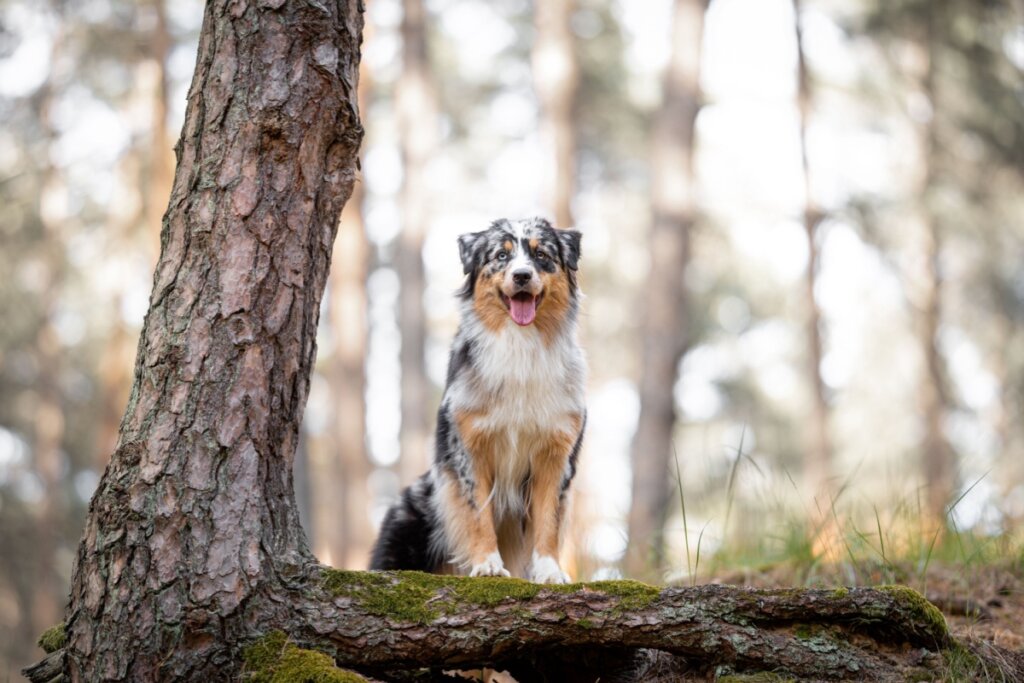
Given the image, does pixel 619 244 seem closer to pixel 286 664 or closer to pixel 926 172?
pixel 926 172

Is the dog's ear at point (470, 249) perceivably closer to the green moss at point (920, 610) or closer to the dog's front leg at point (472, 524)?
the dog's front leg at point (472, 524)

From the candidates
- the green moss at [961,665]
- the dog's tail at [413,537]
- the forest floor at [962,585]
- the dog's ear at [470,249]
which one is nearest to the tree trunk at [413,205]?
the dog's tail at [413,537]

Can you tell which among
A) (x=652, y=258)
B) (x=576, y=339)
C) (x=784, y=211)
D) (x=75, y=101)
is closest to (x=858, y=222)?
(x=784, y=211)

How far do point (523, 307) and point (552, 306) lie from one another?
26 cm

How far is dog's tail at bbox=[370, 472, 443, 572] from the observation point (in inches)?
213

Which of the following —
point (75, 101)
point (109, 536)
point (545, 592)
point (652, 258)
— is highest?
point (75, 101)

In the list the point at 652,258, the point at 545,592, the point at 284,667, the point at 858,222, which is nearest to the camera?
the point at 284,667

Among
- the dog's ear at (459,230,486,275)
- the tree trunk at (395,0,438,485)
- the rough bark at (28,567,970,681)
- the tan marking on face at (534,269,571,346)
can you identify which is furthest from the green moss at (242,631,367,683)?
the tree trunk at (395,0,438,485)

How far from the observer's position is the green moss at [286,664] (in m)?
3.44

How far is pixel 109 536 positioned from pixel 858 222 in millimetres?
16872

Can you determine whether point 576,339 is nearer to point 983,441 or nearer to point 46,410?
point 983,441

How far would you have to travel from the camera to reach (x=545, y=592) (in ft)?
12.4

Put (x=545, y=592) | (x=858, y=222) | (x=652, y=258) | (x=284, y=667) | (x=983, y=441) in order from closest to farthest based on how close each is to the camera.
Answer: (x=284, y=667), (x=545, y=592), (x=983, y=441), (x=652, y=258), (x=858, y=222)

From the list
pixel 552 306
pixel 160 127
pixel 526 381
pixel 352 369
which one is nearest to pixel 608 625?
pixel 526 381
